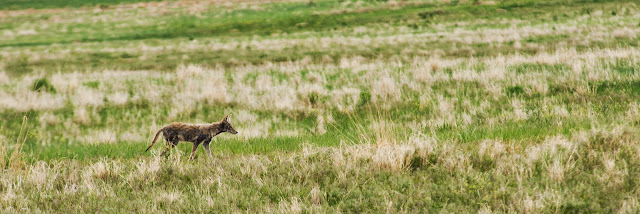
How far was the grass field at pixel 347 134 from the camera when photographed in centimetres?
472

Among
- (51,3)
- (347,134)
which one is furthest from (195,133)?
(51,3)

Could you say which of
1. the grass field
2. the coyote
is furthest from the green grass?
the coyote

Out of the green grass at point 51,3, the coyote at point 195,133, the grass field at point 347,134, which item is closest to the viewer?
the grass field at point 347,134

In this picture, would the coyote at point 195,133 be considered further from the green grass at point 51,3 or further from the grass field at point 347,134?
the green grass at point 51,3

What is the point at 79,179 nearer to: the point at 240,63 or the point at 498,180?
the point at 498,180

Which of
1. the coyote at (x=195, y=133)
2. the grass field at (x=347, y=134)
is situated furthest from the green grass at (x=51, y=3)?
the coyote at (x=195, y=133)

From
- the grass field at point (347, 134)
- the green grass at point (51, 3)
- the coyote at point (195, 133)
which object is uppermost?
the coyote at point (195, 133)

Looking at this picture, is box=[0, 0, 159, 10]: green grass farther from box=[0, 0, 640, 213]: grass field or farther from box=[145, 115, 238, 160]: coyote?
box=[145, 115, 238, 160]: coyote

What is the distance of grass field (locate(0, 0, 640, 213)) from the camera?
15.5 ft

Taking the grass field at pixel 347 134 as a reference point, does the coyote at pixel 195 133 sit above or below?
above

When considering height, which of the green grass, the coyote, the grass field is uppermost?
the coyote

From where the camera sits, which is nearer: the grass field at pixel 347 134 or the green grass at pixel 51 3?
the grass field at pixel 347 134

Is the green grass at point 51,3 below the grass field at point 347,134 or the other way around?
below

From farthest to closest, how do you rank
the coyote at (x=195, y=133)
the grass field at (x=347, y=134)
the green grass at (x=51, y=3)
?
the green grass at (x=51, y=3) < the coyote at (x=195, y=133) < the grass field at (x=347, y=134)
